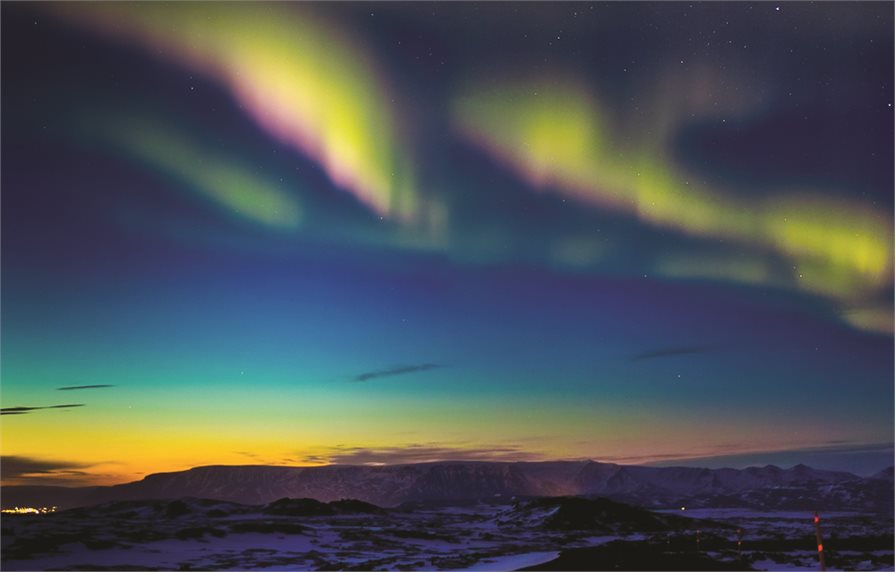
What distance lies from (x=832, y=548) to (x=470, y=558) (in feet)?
149

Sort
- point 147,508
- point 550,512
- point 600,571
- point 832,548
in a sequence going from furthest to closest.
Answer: point 550,512 < point 147,508 < point 832,548 < point 600,571

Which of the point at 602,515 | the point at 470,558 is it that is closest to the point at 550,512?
the point at 602,515

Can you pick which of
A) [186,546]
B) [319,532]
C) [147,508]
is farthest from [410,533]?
[147,508]

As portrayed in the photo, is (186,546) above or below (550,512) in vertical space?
above

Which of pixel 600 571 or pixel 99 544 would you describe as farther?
pixel 99 544

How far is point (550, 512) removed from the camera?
186500 millimetres

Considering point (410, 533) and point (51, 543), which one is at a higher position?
point (51, 543)

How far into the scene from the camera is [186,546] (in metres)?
80.3

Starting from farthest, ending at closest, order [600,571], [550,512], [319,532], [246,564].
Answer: [550,512] < [319,532] < [246,564] < [600,571]

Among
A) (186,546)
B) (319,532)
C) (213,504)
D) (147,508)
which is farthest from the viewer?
(213,504)

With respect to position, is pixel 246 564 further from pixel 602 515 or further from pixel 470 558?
pixel 602 515

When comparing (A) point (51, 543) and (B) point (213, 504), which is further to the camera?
(B) point (213, 504)

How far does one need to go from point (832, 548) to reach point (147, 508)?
5014 inches

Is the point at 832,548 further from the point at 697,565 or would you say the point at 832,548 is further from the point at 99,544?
the point at 99,544
